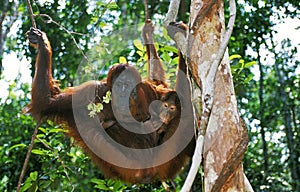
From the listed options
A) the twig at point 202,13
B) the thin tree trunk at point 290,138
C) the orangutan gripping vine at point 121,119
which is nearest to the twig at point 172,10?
the twig at point 202,13

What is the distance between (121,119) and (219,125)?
1.53 meters

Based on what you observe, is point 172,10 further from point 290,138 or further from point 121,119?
point 290,138

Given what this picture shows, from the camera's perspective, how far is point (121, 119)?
12.6 feet

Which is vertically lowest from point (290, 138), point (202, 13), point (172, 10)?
point (290, 138)

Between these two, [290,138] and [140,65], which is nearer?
[140,65]

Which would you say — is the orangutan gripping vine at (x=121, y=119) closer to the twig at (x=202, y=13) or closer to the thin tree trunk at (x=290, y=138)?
the twig at (x=202, y=13)

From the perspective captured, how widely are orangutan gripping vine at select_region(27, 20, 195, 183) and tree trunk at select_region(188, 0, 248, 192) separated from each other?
1.05m

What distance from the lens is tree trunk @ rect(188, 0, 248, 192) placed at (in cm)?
241

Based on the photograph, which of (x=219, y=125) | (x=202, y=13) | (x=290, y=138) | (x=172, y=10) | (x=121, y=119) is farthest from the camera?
(x=290, y=138)

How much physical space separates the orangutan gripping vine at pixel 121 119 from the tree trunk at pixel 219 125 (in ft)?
3.44

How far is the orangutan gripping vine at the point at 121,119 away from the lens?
3.71 metres

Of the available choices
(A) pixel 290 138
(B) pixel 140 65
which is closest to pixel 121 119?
(B) pixel 140 65

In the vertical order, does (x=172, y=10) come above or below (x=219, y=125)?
above

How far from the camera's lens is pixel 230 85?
254 cm
